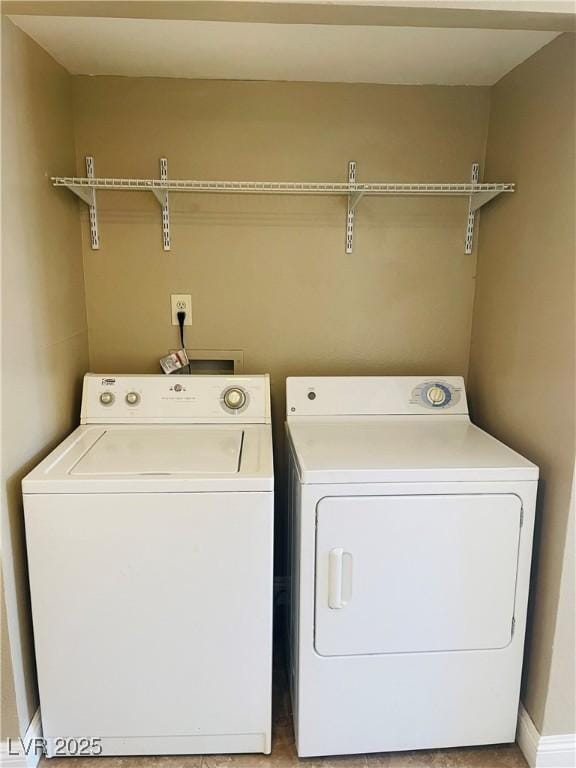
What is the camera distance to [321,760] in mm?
1613

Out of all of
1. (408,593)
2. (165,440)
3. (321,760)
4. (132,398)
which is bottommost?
(321,760)

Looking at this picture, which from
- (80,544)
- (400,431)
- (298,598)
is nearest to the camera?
(80,544)

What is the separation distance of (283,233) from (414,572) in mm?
→ 1299

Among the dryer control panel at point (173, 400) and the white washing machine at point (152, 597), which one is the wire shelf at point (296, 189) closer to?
the dryer control panel at point (173, 400)

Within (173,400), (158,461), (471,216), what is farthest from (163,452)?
(471,216)

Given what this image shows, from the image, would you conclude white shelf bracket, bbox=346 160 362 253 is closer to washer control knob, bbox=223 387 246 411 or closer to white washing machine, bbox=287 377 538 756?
washer control knob, bbox=223 387 246 411

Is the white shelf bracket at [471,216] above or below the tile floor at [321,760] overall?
above

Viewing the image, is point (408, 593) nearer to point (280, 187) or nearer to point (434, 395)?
point (434, 395)

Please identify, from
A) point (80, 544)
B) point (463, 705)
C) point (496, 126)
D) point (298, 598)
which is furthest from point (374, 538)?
point (496, 126)

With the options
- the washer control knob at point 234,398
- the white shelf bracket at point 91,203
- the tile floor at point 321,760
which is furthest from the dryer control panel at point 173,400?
the tile floor at point 321,760

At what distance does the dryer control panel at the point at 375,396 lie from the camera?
198 cm

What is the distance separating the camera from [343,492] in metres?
1.46

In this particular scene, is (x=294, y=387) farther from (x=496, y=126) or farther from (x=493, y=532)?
(x=496, y=126)

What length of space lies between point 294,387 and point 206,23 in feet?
3.84
